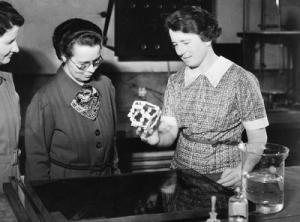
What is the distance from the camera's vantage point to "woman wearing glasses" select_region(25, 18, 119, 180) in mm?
2400

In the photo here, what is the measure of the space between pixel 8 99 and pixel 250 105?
1.23m

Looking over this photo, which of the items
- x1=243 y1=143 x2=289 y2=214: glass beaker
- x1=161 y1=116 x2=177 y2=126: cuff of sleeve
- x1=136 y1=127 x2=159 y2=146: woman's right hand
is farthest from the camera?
x1=161 y1=116 x2=177 y2=126: cuff of sleeve

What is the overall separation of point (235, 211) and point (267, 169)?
326mm

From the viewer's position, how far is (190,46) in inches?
92.2

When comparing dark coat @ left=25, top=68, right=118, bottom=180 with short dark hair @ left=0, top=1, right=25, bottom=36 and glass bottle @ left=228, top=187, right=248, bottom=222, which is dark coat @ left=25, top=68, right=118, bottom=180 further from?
glass bottle @ left=228, top=187, right=248, bottom=222

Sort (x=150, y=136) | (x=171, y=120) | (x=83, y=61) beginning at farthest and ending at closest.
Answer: (x=171, y=120) → (x=83, y=61) → (x=150, y=136)

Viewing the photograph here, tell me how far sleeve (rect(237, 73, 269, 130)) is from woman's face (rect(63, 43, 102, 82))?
736 mm

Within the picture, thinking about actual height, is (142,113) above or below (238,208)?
above

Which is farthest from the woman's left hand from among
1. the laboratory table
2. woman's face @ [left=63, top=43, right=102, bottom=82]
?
woman's face @ [left=63, top=43, right=102, bottom=82]

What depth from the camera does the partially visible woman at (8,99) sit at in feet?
7.61

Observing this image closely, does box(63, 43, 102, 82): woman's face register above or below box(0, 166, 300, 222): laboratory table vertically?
above

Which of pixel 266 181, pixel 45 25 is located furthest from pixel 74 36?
pixel 45 25

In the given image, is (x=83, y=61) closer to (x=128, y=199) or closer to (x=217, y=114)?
(x=217, y=114)

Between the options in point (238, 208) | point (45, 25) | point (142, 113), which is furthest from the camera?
point (45, 25)
